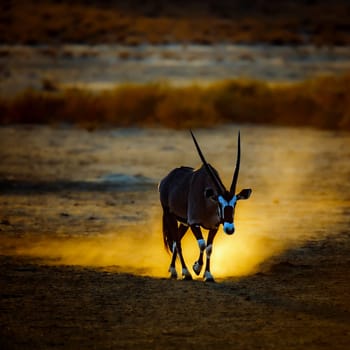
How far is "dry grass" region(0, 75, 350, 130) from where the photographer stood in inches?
1294

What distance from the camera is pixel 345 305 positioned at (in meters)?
→ 11.5

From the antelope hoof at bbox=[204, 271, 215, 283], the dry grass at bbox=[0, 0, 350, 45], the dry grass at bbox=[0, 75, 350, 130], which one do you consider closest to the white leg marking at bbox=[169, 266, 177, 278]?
the antelope hoof at bbox=[204, 271, 215, 283]

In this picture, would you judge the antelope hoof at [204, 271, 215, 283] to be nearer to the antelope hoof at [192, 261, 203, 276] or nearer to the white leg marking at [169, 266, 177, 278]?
the antelope hoof at [192, 261, 203, 276]

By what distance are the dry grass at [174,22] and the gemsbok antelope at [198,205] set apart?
2501 inches

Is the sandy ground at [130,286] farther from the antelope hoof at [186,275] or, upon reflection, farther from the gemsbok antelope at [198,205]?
the gemsbok antelope at [198,205]

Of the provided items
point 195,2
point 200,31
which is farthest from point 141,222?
point 195,2

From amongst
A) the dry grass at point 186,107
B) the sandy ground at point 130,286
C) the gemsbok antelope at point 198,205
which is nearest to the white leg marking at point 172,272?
the gemsbok antelope at point 198,205

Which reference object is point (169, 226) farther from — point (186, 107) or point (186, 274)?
point (186, 107)

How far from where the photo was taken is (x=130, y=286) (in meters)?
12.2

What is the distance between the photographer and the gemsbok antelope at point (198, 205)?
1218 cm

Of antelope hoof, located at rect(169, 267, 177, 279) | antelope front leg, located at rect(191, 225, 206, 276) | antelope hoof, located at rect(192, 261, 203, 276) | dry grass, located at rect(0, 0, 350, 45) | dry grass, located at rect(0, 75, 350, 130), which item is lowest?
antelope hoof, located at rect(169, 267, 177, 279)

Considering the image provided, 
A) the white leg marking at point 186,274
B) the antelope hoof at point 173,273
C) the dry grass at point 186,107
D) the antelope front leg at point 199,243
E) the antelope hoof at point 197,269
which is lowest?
the antelope hoof at point 173,273

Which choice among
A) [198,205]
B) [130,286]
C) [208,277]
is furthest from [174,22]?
[130,286]

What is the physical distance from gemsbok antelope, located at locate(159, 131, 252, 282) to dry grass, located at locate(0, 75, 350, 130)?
1839 centimetres
